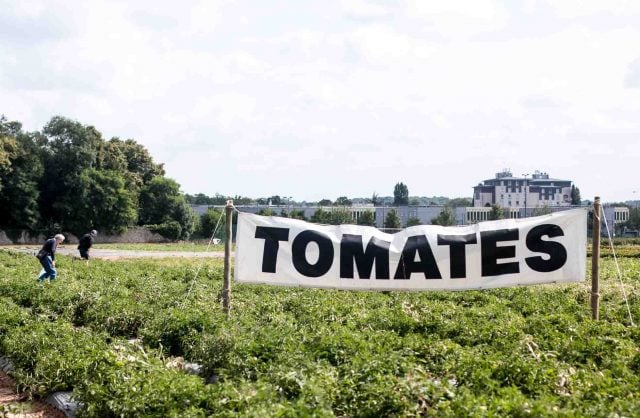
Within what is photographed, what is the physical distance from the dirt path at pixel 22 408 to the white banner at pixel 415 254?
10.4 feet

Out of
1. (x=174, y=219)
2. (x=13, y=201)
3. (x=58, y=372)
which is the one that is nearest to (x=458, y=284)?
(x=58, y=372)

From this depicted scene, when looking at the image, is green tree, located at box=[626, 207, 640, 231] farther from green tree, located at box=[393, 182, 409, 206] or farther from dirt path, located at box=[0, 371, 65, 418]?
dirt path, located at box=[0, 371, 65, 418]

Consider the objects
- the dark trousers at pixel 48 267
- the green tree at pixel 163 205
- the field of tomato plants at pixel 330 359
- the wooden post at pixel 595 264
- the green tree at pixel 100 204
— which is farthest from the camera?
the green tree at pixel 163 205

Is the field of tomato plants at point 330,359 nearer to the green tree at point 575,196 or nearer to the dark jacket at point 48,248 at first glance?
the dark jacket at point 48,248

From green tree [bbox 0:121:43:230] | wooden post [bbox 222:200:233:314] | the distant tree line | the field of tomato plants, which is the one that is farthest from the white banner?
green tree [bbox 0:121:43:230]

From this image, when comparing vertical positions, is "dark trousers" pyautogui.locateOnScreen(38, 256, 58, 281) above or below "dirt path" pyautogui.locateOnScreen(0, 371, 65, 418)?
above

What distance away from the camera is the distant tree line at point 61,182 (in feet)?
202

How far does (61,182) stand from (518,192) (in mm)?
140513

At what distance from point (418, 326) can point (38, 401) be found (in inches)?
207

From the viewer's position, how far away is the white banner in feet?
30.9

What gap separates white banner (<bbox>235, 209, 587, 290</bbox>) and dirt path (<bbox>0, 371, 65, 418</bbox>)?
10.4 feet

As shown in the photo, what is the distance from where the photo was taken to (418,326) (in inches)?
377

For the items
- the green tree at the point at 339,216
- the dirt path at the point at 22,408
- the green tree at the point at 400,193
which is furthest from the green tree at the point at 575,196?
the dirt path at the point at 22,408

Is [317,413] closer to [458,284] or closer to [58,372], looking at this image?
[58,372]
